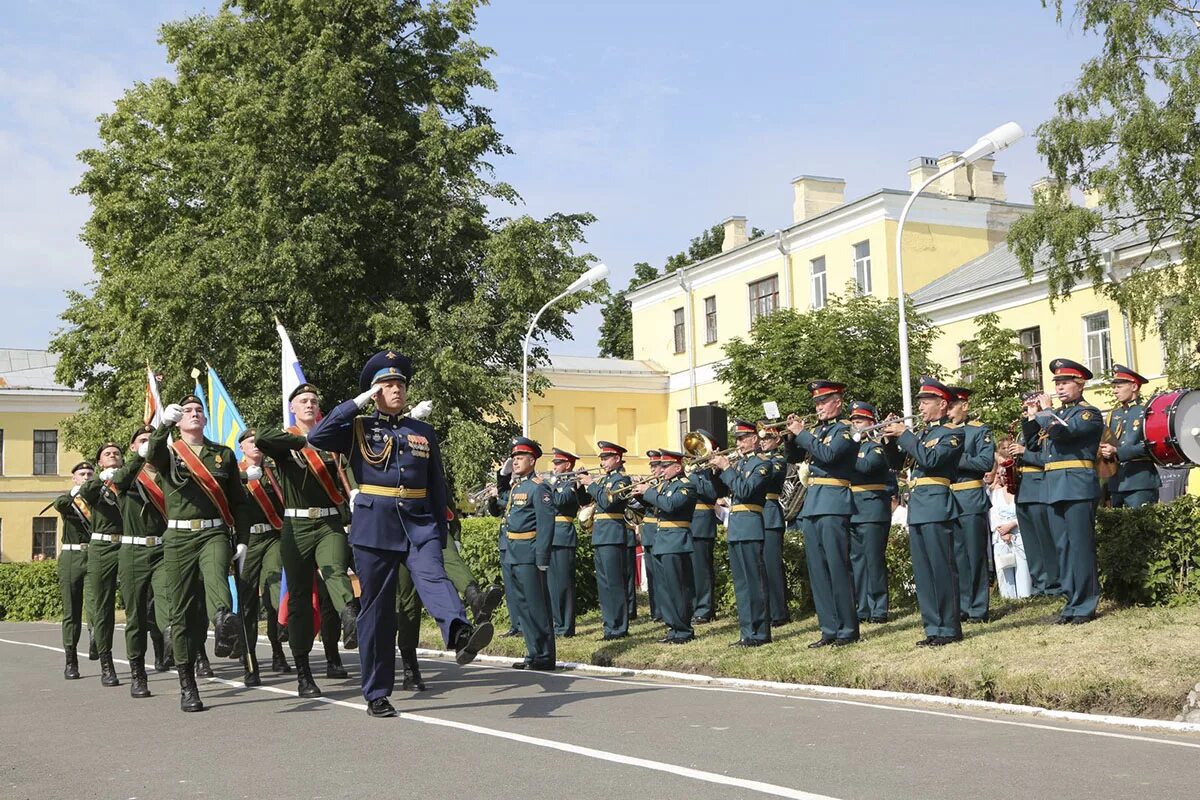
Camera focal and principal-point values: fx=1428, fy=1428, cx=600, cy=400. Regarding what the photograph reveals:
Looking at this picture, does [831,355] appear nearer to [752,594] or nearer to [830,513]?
[752,594]

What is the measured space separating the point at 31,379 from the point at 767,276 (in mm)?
36631

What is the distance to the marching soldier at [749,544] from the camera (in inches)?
509

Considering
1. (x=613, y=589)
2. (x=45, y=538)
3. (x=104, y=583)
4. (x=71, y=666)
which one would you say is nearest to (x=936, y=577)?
(x=613, y=589)

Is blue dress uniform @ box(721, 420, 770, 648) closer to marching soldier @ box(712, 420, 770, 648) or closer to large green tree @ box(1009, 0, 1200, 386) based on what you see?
marching soldier @ box(712, 420, 770, 648)

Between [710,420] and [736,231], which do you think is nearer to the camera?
[710,420]

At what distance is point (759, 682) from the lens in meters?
11.2

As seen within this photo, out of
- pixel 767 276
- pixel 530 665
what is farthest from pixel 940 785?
→ pixel 767 276

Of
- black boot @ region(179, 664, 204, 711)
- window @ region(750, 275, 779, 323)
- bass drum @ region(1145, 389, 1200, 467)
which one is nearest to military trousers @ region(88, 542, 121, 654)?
black boot @ region(179, 664, 204, 711)

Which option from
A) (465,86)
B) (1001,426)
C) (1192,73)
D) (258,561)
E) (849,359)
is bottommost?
(258,561)

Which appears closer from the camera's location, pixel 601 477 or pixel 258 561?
pixel 258 561

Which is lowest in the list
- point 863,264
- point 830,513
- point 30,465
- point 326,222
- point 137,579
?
point 137,579

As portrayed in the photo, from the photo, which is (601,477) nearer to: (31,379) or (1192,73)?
(1192,73)

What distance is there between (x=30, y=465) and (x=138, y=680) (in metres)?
56.3

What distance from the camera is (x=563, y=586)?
1583 centimetres
